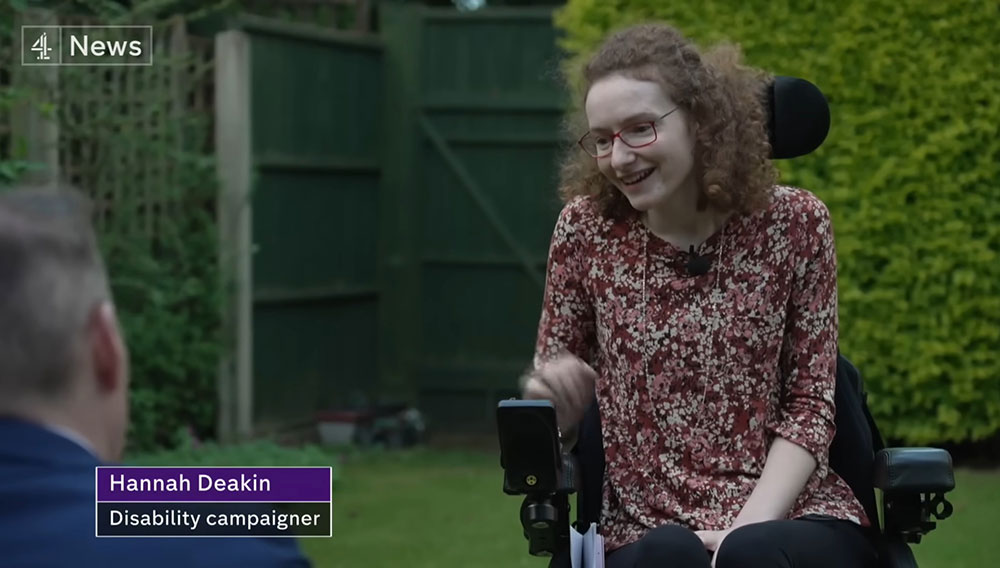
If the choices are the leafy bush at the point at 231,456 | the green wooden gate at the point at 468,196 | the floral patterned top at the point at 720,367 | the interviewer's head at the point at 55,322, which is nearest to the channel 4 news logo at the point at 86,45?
the leafy bush at the point at 231,456

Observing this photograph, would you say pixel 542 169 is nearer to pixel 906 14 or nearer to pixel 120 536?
pixel 906 14

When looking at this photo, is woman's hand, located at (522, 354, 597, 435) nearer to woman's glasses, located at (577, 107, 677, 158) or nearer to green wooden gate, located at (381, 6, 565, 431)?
woman's glasses, located at (577, 107, 677, 158)

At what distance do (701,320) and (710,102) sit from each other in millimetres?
360

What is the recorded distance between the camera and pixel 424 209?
7715mm

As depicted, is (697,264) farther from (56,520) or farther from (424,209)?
(424,209)

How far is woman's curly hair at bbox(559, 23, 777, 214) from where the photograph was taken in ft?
8.39

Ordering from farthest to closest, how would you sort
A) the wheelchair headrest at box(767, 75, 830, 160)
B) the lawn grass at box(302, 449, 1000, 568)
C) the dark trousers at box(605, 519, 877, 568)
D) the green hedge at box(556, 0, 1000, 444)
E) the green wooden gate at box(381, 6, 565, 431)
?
the green wooden gate at box(381, 6, 565, 431), the green hedge at box(556, 0, 1000, 444), the lawn grass at box(302, 449, 1000, 568), the wheelchair headrest at box(767, 75, 830, 160), the dark trousers at box(605, 519, 877, 568)

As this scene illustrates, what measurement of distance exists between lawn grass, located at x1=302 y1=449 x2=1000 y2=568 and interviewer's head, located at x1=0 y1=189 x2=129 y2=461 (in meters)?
3.55

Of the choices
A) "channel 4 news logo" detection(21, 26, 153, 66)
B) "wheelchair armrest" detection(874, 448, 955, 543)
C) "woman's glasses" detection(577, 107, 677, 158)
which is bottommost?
"wheelchair armrest" detection(874, 448, 955, 543)

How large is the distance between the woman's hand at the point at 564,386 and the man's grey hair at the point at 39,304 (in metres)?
1.34

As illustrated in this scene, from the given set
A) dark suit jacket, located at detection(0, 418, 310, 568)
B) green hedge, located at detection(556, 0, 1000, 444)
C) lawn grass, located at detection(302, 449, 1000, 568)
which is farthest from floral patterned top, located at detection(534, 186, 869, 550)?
green hedge, located at detection(556, 0, 1000, 444)

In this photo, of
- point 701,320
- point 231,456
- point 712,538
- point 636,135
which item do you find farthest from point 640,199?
point 231,456

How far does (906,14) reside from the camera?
582 cm

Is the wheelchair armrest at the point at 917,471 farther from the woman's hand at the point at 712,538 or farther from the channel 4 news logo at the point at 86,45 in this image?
the channel 4 news logo at the point at 86,45
